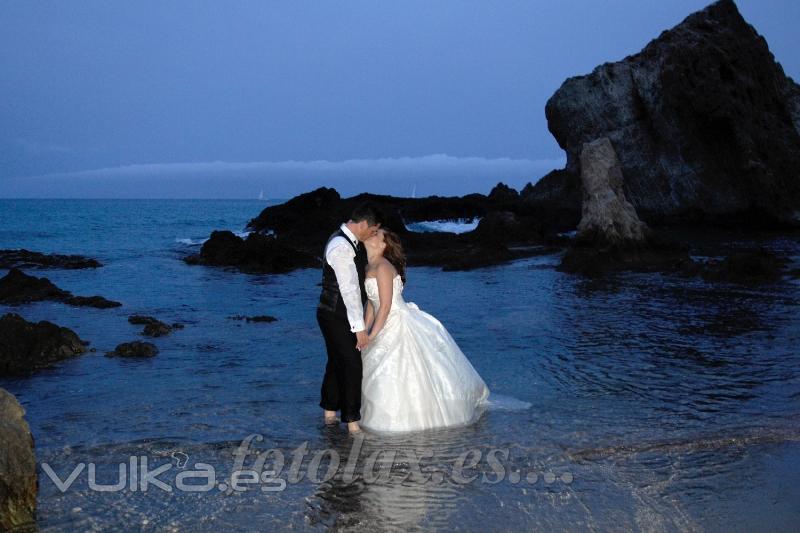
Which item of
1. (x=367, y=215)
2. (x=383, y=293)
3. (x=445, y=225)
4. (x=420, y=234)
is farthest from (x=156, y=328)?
(x=445, y=225)

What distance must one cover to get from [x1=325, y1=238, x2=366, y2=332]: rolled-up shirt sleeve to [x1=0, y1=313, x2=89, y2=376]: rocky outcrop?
18.8ft

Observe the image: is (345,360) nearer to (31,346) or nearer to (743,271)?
(31,346)

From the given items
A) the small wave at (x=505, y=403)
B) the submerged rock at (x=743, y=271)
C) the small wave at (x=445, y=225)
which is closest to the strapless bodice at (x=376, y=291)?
the small wave at (x=505, y=403)

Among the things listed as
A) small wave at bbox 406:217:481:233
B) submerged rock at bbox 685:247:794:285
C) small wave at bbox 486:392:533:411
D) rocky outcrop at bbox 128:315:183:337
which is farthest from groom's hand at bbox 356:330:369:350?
small wave at bbox 406:217:481:233

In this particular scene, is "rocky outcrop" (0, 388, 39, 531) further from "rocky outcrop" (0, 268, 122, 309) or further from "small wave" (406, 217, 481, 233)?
"small wave" (406, 217, 481, 233)

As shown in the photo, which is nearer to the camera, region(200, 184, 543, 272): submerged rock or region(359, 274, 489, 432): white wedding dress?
region(359, 274, 489, 432): white wedding dress

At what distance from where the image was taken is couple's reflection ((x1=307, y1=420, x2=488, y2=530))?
17.8 ft

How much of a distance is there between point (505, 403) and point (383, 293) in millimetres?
2119

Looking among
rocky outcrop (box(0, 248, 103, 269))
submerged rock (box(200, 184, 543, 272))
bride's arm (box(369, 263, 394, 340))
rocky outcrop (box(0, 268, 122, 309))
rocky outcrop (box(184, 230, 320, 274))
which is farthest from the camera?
rocky outcrop (box(0, 248, 103, 269))

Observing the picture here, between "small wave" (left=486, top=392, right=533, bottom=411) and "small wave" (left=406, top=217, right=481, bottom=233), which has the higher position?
"small wave" (left=406, top=217, right=481, bottom=233)

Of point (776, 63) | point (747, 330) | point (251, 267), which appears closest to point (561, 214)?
point (776, 63)

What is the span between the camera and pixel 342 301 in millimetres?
7320

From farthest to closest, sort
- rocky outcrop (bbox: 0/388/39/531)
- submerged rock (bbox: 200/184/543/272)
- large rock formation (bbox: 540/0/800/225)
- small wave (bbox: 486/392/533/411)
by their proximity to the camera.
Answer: large rock formation (bbox: 540/0/800/225) → submerged rock (bbox: 200/184/543/272) → small wave (bbox: 486/392/533/411) → rocky outcrop (bbox: 0/388/39/531)

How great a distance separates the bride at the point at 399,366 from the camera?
24.1 ft
